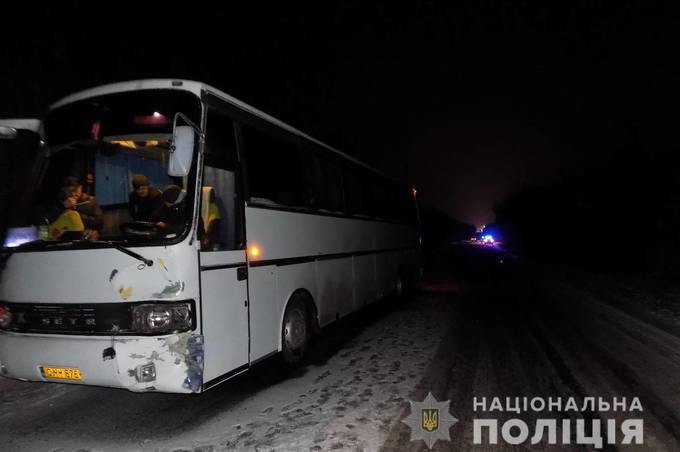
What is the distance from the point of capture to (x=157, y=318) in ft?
14.2

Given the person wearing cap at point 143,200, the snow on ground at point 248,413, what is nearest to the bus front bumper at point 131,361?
the snow on ground at point 248,413

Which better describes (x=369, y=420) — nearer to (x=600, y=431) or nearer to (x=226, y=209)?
(x=600, y=431)

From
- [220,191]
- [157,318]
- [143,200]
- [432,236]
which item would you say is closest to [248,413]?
[157,318]

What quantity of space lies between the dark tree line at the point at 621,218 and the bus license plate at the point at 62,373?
18268 mm

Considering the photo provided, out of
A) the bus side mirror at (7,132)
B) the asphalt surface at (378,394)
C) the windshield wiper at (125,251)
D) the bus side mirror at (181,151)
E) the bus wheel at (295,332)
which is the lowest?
the asphalt surface at (378,394)

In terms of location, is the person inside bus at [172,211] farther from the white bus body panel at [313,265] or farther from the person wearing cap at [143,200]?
the white bus body panel at [313,265]

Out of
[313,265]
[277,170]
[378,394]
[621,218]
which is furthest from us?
[621,218]

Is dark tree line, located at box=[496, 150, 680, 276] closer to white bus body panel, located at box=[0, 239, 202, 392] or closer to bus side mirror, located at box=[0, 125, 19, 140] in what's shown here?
white bus body panel, located at box=[0, 239, 202, 392]

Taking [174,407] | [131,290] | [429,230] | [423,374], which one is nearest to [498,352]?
[423,374]

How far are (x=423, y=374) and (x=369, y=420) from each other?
1.72m

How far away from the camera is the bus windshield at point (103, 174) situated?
4688 mm

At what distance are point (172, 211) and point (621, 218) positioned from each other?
2321 cm

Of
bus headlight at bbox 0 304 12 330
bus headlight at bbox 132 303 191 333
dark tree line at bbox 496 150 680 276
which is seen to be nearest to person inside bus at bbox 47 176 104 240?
bus headlight at bbox 0 304 12 330

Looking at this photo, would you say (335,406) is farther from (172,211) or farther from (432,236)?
(432,236)
